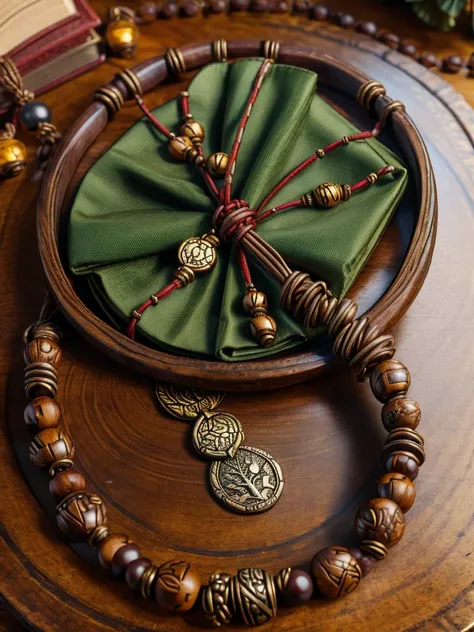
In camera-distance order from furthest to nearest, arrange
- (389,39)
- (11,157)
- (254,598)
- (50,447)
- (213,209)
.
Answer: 1. (389,39)
2. (11,157)
3. (213,209)
4. (50,447)
5. (254,598)

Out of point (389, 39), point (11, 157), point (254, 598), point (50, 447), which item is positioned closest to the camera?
point (254, 598)

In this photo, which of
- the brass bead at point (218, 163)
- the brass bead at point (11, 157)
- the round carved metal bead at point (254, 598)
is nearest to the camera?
the round carved metal bead at point (254, 598)

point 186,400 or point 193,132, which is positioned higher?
point 193,132

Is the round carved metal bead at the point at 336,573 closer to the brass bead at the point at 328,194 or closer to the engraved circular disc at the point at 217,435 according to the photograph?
the engraved circular disc at the point at 217,435

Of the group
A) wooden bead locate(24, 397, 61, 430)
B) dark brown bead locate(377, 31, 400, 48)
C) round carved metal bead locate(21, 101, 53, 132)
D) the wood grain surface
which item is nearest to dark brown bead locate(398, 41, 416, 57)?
dark brown bead locate(377, 31, 400, 48)

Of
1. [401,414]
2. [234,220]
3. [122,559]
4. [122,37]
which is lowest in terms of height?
[122,559]

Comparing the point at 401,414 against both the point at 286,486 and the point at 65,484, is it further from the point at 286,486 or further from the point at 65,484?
the point at 65,484

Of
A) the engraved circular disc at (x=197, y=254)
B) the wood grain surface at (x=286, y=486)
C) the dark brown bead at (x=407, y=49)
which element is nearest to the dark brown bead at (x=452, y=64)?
the dark brown bead at (x=407, y=49)

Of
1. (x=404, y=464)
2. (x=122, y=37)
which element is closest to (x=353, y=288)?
(x=404, y=464)
